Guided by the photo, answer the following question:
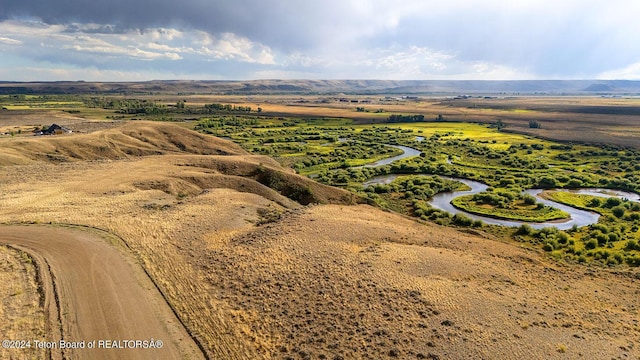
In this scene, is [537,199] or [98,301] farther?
[537,199]

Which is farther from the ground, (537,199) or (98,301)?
(98,301)

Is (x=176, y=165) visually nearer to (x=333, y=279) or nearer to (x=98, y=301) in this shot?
(x=98, y=301)

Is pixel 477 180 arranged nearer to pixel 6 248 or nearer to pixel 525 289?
pixel 525 289

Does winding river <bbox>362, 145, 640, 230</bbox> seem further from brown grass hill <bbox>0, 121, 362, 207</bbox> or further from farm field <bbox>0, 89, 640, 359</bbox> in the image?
brown grass hill <bbox>0, 121, 362, 207</bbox>

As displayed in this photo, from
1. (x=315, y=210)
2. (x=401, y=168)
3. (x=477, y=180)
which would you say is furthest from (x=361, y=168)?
(x=315, y=210)

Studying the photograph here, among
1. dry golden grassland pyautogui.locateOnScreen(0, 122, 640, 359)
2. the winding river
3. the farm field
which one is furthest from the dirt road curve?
the winding river

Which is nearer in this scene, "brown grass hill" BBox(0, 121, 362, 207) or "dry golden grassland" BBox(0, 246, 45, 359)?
"dry golden grassland" BBox(0, 246, 45, 359)

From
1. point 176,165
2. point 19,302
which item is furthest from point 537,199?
point 19,302
